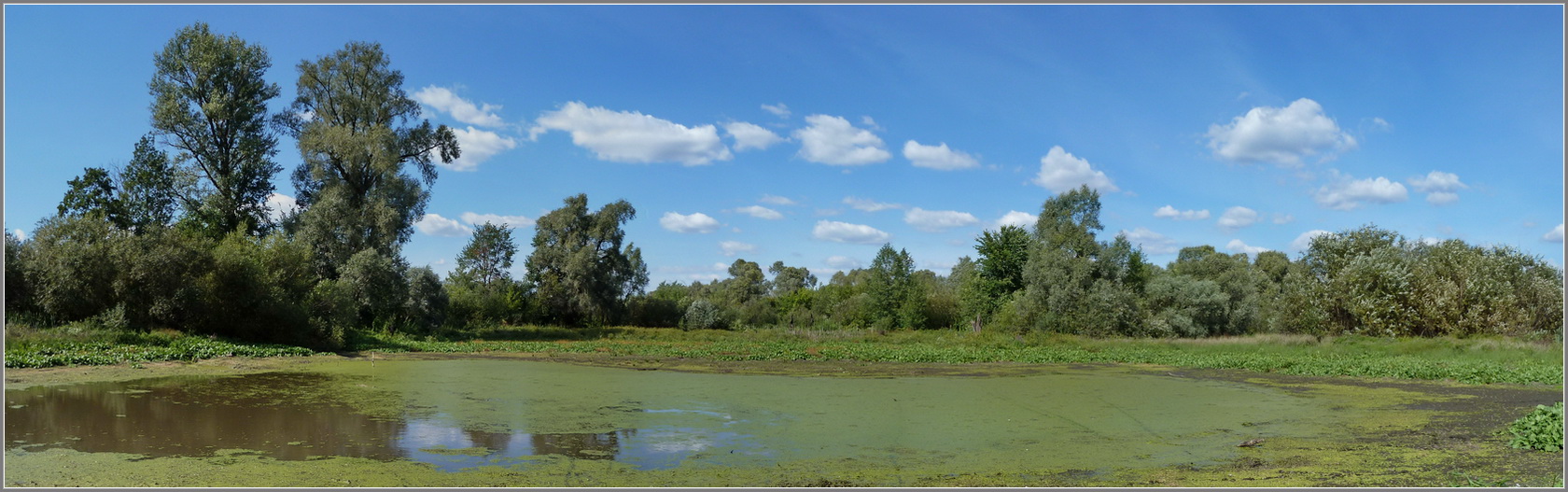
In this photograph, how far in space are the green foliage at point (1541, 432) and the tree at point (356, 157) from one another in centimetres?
3619

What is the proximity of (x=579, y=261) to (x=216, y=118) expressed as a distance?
1999 centimetres

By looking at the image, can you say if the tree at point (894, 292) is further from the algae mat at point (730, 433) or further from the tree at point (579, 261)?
the algae mat at point (730, 433)

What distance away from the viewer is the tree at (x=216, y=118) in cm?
3291

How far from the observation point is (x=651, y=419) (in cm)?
1202

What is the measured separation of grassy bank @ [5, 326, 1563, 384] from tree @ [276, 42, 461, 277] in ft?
17.9

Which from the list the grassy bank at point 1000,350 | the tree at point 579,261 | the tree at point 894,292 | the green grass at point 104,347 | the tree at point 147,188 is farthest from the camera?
the tree at point 894,292

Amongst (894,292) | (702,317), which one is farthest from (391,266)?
(894,292)

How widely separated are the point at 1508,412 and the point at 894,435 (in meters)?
10.6

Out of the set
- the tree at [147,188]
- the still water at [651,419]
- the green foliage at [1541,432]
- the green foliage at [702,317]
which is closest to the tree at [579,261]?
the green foliage at [702,317]

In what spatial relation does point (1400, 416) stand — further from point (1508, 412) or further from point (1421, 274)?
point (1421, 274)

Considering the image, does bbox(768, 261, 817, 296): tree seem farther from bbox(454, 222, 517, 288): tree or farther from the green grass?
the green grass

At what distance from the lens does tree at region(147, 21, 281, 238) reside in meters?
32.9

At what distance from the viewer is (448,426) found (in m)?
10.9

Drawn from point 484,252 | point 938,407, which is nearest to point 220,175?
point 484,252
